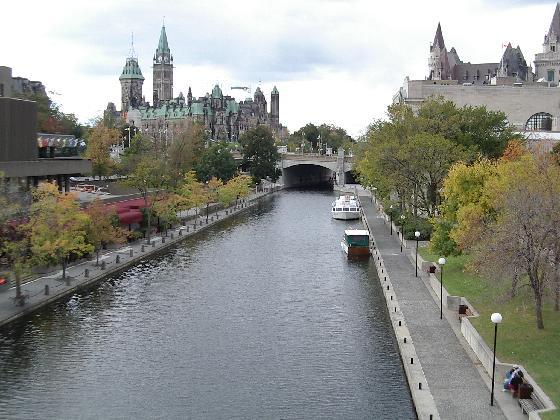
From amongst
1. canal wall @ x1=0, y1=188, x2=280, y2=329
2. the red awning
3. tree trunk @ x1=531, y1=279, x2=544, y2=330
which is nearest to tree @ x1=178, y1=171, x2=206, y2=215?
canal wall @ x1=0, y1=188, x2=280, y2=329

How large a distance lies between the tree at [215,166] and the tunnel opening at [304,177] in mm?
46447

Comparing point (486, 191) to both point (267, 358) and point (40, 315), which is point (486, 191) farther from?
point (40, 315)

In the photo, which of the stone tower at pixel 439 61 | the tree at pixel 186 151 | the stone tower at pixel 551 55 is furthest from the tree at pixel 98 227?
the stone tower at pixel 551 55

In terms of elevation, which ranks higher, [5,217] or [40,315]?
[5,217]

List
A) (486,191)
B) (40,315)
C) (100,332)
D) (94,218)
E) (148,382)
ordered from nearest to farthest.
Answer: (148,382) < (100,332) < (40,315) < (486,191) < (94,218)

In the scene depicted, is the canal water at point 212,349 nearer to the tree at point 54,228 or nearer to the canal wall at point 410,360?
the canal wall at point 410,360

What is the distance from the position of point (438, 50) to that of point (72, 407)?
159512 mm

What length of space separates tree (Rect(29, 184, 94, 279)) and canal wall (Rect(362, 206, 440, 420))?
19239 millimetres

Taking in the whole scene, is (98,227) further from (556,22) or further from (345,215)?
(556,22)

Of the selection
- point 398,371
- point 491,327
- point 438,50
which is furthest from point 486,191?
point 438,50

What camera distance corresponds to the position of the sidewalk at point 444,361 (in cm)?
2397

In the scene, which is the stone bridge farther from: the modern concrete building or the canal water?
the canal water

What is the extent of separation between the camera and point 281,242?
69.4 m

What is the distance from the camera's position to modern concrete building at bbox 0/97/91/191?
55.1 metres
